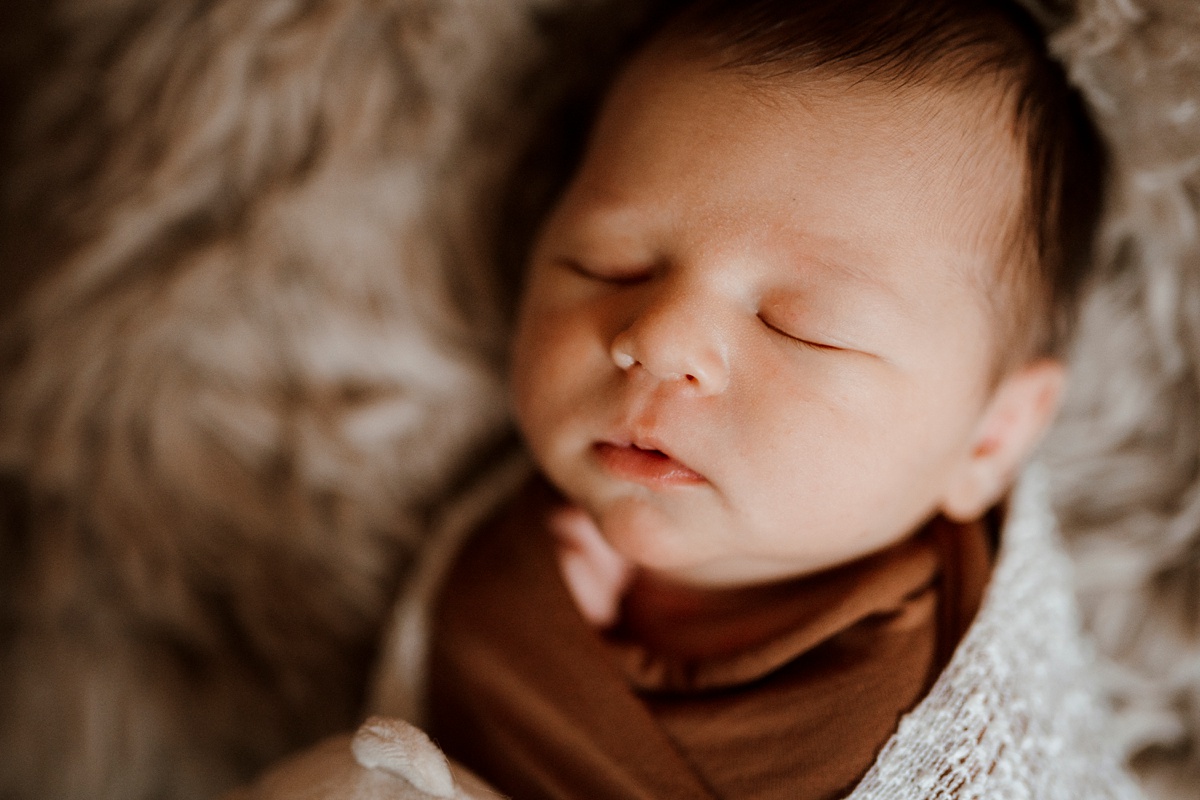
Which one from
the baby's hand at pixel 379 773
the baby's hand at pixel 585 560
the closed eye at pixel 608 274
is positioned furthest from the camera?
the baby's hand at pixel 585 560

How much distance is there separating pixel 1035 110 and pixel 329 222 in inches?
26.9

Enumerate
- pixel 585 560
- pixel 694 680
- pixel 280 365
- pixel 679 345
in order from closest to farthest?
pixel 679 345 < pixel 694 680 < pixel 585 560 < pixel 280 365

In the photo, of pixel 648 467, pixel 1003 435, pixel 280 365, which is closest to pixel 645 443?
pixel 648 467

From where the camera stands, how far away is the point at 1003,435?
0.77 m

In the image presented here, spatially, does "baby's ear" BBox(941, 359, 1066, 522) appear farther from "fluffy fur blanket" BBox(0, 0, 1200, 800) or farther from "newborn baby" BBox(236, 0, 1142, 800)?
"fluffy fur blanket" BBox(0, 0, 1200, 800)

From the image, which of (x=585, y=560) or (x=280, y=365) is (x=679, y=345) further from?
(x=280, y=365)

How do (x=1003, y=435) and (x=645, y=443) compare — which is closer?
(x=645, y=443)

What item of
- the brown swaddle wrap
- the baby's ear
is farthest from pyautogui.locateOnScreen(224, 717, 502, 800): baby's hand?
the baby's ear

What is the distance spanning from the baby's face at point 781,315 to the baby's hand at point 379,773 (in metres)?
0.22

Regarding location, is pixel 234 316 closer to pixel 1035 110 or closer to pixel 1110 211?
pixel 1035 110

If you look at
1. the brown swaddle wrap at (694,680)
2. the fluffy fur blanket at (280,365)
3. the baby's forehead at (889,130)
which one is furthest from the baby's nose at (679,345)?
the fluffy fur blanket at (280,365)

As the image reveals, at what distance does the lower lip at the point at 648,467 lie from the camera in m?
0.65

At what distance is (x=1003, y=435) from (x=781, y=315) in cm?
29

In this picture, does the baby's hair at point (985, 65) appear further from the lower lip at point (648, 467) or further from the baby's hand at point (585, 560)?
the baby's hand at point (585, 560)
